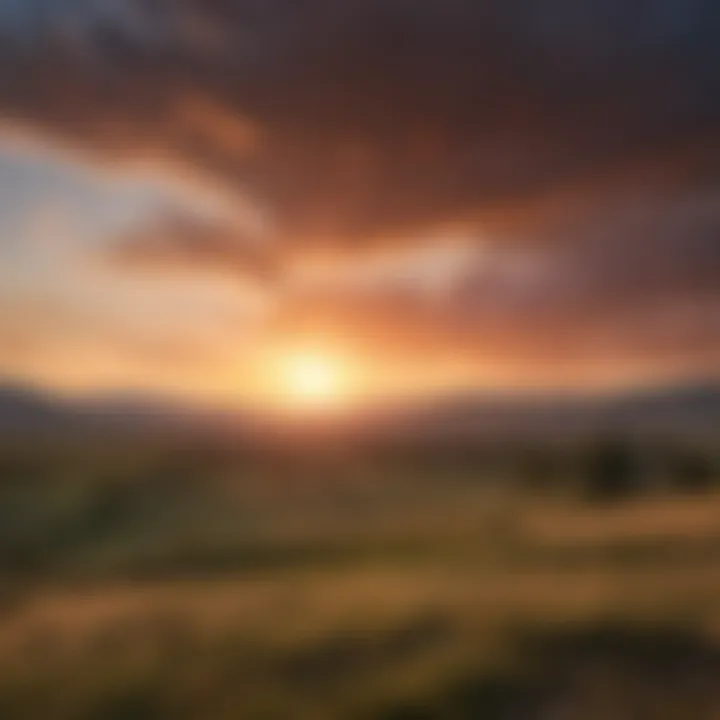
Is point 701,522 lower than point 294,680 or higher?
higher

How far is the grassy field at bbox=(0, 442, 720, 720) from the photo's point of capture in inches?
147

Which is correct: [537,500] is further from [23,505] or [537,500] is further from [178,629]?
[23,505]

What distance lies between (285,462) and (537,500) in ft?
5.78

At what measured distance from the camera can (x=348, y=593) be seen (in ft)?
15.1

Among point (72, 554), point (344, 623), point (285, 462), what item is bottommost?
point (344, 623)

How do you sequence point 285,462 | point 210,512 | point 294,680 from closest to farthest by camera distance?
point 294,680 → point 210,512 → point 285,462

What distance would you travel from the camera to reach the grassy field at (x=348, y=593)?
3.72 meters

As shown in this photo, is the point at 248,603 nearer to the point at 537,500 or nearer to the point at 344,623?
the point at 344,623

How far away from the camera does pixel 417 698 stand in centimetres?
375

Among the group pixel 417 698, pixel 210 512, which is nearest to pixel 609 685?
pixel 417 698

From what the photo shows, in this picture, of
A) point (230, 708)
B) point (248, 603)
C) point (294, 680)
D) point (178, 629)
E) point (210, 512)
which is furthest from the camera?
point (210, 512)

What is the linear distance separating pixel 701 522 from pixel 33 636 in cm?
400

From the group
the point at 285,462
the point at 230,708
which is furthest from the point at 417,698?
the point at 285,462

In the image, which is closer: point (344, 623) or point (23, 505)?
point (344, 623)
